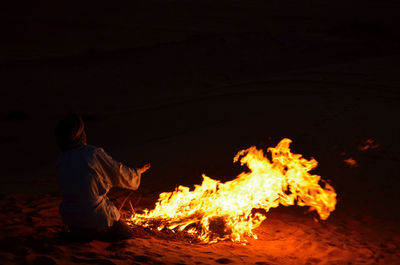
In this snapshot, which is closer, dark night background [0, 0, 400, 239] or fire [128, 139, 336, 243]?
fire [128, 139, 336, 243]

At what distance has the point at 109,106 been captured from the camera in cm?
1391

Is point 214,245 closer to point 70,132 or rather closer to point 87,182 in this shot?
point 87,182

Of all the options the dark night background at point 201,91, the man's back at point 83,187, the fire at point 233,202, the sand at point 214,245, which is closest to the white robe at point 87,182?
the man's back at point 83,187

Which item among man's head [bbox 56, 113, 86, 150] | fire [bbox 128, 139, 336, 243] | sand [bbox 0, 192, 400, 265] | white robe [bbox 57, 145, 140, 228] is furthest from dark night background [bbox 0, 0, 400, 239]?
man's head [bbox 56, 113, 86, 150]

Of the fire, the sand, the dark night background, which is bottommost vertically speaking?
the sand

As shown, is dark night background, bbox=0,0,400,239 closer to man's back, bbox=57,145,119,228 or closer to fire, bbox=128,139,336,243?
fire, bbox=128,139,336,243

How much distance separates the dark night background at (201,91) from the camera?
8898mm

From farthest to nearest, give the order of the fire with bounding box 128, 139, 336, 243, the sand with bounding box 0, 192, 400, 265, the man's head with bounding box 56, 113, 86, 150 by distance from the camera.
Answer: the fire with bounding box 128, 139, 336, 243, the sand with bounding box 0, 192, 400, 265, the man's head with bounding box 56, 113, 86, 150

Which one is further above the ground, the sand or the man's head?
the man's head

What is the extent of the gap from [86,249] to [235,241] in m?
2.03

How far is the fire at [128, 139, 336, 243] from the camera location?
5.54 meters

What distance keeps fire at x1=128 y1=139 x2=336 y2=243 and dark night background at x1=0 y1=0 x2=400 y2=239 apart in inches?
58.1

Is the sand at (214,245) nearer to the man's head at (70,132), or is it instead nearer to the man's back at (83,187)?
the man's back at (83,187)

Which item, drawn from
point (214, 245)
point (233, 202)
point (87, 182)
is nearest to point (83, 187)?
point (87, 182)
